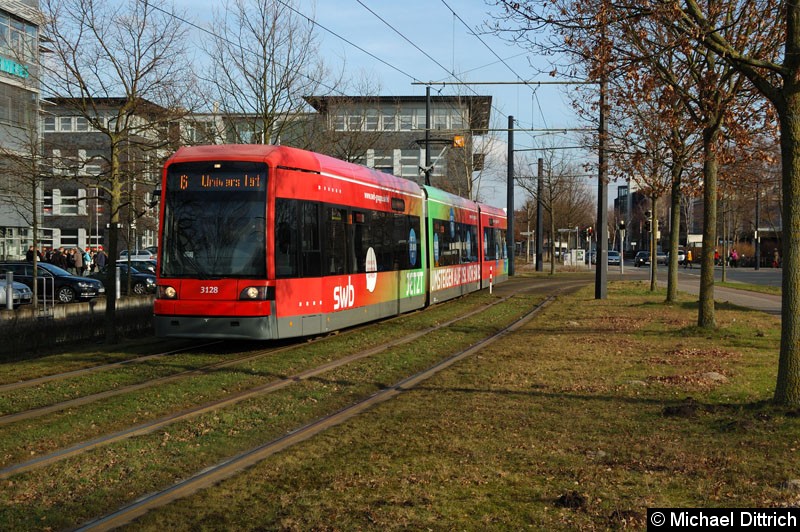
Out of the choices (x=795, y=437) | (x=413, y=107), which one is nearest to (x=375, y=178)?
(x=795, y=437)

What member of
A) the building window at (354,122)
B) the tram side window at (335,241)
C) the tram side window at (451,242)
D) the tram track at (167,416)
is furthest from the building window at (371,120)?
the tram track at (167,416)

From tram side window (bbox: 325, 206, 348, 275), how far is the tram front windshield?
1.91m

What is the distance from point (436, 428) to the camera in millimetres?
7711

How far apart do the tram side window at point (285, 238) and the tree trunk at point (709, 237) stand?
25.9ft

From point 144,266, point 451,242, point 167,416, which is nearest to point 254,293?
point 167,416

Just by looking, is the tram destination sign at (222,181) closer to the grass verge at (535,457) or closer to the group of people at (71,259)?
the grass verge at (535,457)

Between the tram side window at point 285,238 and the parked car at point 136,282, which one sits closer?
the tram side window at point 285,238

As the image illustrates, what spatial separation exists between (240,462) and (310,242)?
24.5 feet

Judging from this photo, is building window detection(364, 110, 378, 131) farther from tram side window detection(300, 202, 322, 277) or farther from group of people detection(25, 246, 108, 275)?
tram side window detection(300, 202, 322, 277)

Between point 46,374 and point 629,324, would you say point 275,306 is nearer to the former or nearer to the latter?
point 46,374

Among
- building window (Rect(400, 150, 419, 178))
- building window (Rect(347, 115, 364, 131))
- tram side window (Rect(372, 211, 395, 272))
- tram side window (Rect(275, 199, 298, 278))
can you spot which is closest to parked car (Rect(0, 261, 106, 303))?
building window (Rect(347, 115, 364, 131))

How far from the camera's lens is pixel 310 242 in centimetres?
1388

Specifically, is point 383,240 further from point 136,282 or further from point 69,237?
point 69,237

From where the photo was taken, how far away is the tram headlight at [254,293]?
12773mm
